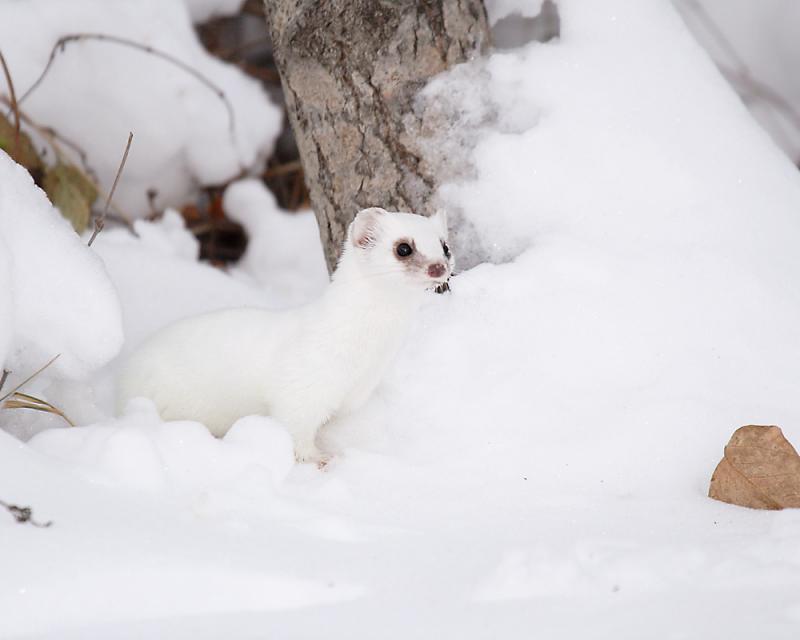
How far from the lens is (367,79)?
2.24 m

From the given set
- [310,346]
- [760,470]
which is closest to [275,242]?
[310,346]

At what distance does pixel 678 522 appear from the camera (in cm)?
162

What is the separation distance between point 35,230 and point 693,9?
2.46 m

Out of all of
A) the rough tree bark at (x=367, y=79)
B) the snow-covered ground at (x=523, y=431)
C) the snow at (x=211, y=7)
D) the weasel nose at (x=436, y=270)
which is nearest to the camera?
the snow-covered ground at (x=523, y=431)

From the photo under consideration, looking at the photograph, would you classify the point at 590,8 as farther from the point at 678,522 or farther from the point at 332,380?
the point at 678,522

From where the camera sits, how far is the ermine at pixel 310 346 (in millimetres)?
1990

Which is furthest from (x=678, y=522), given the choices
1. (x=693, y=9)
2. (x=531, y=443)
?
(x=693, y=9)

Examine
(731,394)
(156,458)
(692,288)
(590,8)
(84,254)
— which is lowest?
(731,394)

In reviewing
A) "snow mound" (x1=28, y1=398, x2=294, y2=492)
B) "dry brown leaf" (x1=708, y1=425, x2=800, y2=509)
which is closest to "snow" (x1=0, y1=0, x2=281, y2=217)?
"snow mound" (x1=28, y1=398, x2=294, y2=492)

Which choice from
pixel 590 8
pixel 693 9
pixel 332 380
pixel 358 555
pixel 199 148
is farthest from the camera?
pixel 199 148

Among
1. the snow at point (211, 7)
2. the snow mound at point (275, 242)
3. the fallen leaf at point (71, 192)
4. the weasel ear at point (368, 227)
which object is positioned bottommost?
the snow mound at point (275, 242)

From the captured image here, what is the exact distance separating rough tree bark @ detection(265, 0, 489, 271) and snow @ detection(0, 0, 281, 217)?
1216mm

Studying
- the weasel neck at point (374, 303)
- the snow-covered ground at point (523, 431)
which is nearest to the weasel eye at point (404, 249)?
the weasel neck at point (374, 303)

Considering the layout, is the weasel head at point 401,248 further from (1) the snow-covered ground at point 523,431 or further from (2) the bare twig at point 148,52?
(2) the bare twig at point 148,52
